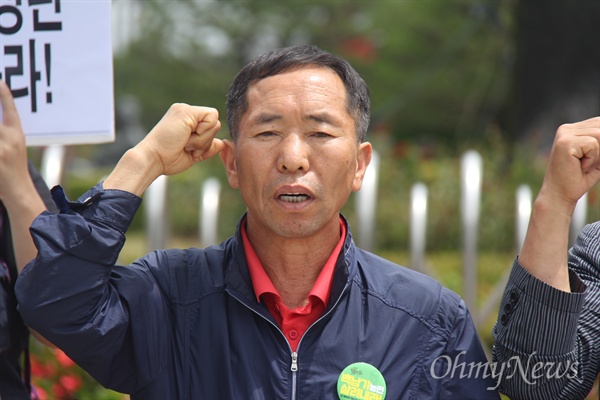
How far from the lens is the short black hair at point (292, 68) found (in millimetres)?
2803

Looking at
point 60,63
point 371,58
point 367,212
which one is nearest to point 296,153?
point 60,63

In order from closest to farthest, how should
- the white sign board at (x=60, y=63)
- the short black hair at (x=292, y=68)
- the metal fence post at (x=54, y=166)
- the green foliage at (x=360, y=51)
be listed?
the short black hair at (x=292, y=68), the white sign board at (x=60, y=63), the metal fence post at (x=54, y=166), the green foliage at (x=360, y=51)

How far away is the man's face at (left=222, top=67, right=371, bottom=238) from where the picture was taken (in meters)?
2.69

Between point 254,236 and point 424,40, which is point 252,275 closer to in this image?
point 254,236

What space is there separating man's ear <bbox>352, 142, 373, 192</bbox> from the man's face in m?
0.13

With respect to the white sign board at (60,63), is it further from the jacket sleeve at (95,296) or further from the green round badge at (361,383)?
the green round badge at (361,383)

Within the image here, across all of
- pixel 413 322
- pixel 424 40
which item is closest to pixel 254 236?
pixel 413 322

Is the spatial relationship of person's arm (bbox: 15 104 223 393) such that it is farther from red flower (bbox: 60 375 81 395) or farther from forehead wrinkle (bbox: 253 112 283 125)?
red flower (bbox: 60 375 81 395)

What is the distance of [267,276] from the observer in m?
2.79

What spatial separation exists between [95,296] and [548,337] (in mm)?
1251

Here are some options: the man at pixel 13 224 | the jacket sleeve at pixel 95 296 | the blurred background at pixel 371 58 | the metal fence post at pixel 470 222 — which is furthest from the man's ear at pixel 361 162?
the blurred background at pixel 371 58

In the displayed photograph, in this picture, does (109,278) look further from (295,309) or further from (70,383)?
(70,383)

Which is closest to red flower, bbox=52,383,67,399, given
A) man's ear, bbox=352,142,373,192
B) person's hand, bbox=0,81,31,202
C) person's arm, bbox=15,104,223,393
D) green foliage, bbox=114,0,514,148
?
person's hand, bbox=0,81,31,202

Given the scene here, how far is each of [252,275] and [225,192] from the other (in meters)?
5.57
